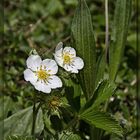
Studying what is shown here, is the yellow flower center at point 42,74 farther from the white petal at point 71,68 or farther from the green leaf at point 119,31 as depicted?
the green leaf at point 119,31

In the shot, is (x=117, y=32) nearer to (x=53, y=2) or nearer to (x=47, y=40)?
→ (x=47, y=40)

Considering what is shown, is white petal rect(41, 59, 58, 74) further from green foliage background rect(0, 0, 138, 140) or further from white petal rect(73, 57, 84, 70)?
green foliage background rect(0, 0, 138, 140)

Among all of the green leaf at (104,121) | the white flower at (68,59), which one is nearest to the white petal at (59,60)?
the white flower at (68,59)

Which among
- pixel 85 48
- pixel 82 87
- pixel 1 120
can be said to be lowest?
pixel 1 120

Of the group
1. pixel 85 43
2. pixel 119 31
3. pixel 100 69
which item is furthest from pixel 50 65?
pixel 119 31

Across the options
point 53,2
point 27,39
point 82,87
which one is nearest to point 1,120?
point 82,87

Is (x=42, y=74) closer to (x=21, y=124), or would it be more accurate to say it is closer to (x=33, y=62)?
(x=33, y=62)

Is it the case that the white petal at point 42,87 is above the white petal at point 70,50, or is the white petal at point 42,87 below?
below
